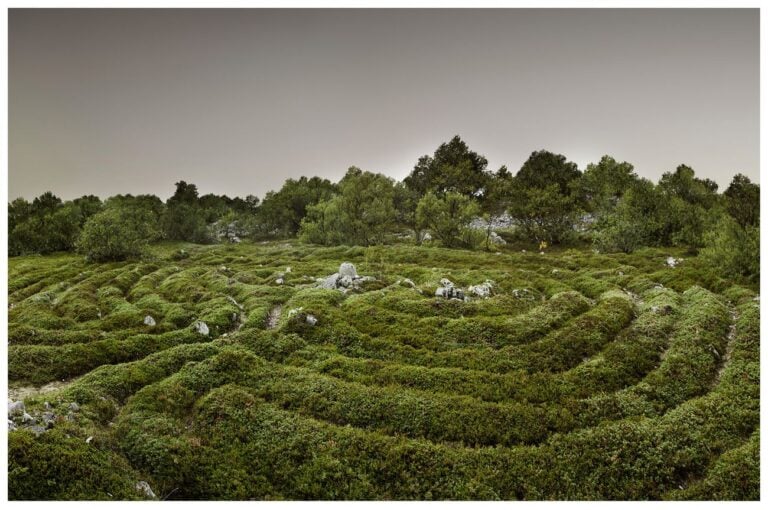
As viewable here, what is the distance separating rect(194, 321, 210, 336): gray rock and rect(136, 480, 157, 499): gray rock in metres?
14.5

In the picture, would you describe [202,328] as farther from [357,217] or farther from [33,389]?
[357,217]

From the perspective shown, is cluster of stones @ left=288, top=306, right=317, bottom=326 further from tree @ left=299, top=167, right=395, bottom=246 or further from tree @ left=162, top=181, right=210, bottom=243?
tree @ left=162, top=181, right=210, bottom=243

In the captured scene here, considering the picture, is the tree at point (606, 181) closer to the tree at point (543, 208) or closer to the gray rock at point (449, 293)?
the tree at point (543, 208)

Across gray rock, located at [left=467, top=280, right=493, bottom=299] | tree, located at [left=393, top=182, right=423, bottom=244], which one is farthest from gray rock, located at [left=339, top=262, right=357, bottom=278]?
tree, located at [left=393, top=182, right=423, bottom=244]

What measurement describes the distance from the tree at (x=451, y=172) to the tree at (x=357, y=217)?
2537cm

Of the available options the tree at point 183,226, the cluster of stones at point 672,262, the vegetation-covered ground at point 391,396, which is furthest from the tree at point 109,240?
the cluster of stones at point 672,262

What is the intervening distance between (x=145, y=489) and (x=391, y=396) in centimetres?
931

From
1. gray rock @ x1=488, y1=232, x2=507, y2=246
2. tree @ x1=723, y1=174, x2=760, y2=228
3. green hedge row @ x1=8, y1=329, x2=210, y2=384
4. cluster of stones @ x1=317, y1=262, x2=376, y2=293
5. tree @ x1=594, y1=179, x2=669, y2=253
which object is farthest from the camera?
gray rock @ x1=488, y1=232, x2=507, y2=246

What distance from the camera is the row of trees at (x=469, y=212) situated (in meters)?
64.0

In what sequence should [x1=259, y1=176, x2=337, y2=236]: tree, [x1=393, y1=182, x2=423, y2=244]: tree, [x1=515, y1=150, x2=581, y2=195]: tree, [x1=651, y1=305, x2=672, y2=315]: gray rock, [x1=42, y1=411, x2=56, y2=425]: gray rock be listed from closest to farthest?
[x1=42, y1=411, x2=56, y2=425]: gray rock → [x1=651, y1=305, x2=672, y2=315]: gray rock → [x1=515, y1=150, x2=581, y2=195]: tree → [x1=393, y1=182, x2=423, y2=244]: tree → [x1=259, y1=176, x2=337, y2=236]: tree

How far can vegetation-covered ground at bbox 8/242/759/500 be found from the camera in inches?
543

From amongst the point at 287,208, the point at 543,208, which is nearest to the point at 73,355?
the point at 543,208

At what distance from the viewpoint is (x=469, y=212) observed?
77250mm
